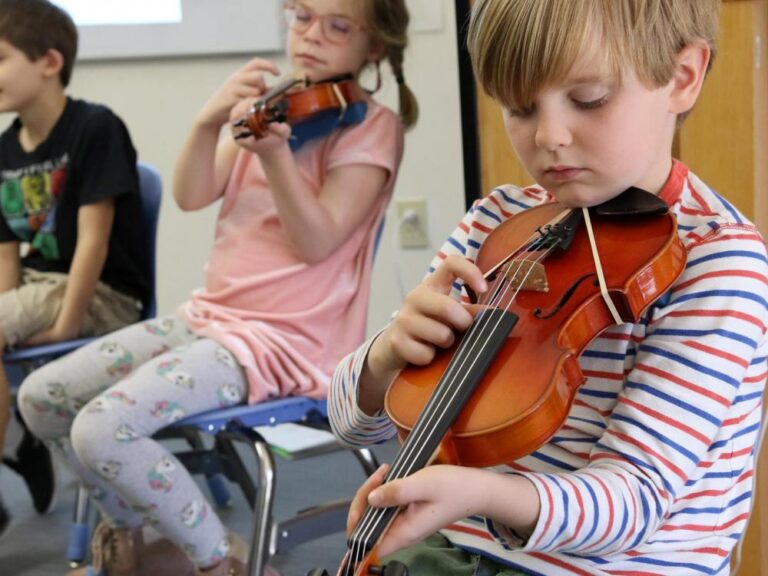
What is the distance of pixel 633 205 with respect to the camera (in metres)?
0.76

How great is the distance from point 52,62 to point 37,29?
0.21ft

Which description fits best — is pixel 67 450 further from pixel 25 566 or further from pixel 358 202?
pixel 358 202

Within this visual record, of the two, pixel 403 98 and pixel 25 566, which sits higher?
pixel 403 98

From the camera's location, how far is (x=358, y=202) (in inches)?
60.7

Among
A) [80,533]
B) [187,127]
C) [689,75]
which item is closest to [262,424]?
[80,533]

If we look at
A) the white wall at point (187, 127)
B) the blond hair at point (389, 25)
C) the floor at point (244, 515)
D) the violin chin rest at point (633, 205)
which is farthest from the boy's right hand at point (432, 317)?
the white wall at point (187, 127)

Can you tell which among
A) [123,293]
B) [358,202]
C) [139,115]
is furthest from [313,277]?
[139,115]

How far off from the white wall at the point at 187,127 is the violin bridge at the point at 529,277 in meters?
1.79

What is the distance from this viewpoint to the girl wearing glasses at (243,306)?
57.0 inches

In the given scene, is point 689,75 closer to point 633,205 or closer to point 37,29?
point 633,205

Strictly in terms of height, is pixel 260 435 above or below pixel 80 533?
above

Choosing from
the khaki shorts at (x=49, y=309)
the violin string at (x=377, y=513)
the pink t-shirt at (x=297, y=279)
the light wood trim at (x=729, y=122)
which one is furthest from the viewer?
the khaki shorts at (x=49, y=309)

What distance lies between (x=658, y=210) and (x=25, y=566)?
5.06ft

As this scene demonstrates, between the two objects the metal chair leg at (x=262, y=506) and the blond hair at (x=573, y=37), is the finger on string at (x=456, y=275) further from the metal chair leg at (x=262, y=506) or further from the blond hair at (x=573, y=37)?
the metal chair leg at (x=262, y=506)
